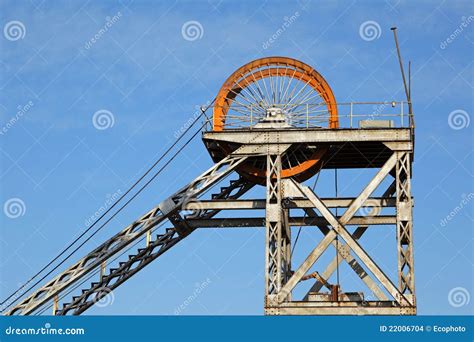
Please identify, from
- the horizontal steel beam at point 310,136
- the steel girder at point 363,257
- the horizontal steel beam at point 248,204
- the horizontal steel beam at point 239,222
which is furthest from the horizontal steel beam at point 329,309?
the horizontal steel beam at point 310,136

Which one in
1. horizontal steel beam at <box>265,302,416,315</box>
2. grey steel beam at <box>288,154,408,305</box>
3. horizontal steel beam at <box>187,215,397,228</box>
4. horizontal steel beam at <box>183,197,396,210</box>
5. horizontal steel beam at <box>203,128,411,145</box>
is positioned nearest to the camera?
horizontal steel beam at <box>265,302,416,315</box>

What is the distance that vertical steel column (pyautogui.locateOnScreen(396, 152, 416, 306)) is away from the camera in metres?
57.1

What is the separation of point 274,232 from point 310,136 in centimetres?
481

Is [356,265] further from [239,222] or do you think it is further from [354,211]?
[239,222]

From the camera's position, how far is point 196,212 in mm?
62469

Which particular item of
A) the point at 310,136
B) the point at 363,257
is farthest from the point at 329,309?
the point at 310,136

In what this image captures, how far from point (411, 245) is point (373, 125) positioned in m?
5.94

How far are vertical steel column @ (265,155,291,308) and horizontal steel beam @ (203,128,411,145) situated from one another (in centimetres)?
97

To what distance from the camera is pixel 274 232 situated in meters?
58.5

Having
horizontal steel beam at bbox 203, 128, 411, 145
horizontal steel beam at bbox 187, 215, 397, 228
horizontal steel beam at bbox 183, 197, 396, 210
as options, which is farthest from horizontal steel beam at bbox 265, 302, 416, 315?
horizontal steel beam at bbox 203, 128, 411, 145

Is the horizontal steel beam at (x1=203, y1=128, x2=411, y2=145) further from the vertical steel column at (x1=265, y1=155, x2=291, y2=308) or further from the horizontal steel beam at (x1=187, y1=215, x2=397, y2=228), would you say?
the horizontal steel beam at (x1=187, y1=215, x2=397, y2=228)

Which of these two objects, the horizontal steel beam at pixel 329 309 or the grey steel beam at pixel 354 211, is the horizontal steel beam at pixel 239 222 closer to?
the grey steel beam at pixel 354 211

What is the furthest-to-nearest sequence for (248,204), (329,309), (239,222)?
(239,222) → (248,204) → (329,309)

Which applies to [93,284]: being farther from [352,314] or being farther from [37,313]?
[352,314]
